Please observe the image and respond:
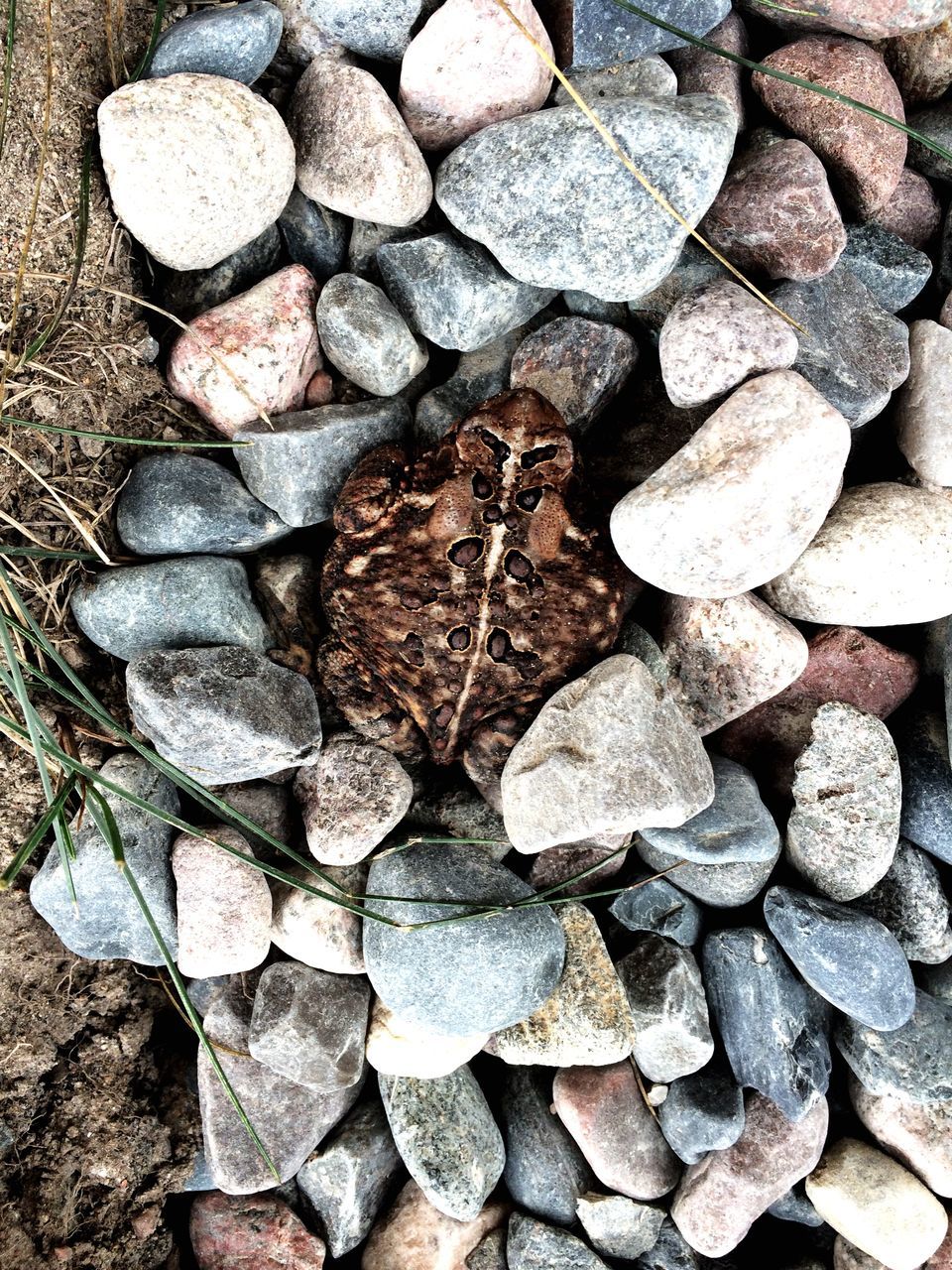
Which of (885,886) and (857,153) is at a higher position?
(857,153)

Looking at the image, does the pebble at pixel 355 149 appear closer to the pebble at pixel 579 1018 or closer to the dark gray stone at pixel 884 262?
the dark gray stone at pixel 884 262

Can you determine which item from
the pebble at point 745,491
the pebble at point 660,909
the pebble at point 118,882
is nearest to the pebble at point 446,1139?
the pebble at point 660,909

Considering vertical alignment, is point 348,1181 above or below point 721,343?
below

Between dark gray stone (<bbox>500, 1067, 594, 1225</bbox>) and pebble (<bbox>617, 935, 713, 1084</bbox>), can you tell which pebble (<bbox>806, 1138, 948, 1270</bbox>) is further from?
dark gray stone (<bbox>500, 1067, 594, 1225</bbox>)

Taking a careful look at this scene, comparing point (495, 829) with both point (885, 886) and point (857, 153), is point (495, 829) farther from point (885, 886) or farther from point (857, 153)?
point (857, 153)

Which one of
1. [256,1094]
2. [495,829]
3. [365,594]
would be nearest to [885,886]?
[495,829]

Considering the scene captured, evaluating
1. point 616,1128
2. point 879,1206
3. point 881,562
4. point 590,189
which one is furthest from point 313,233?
point 879,1206

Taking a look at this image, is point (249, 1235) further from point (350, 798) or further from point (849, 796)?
point (849, 796)
